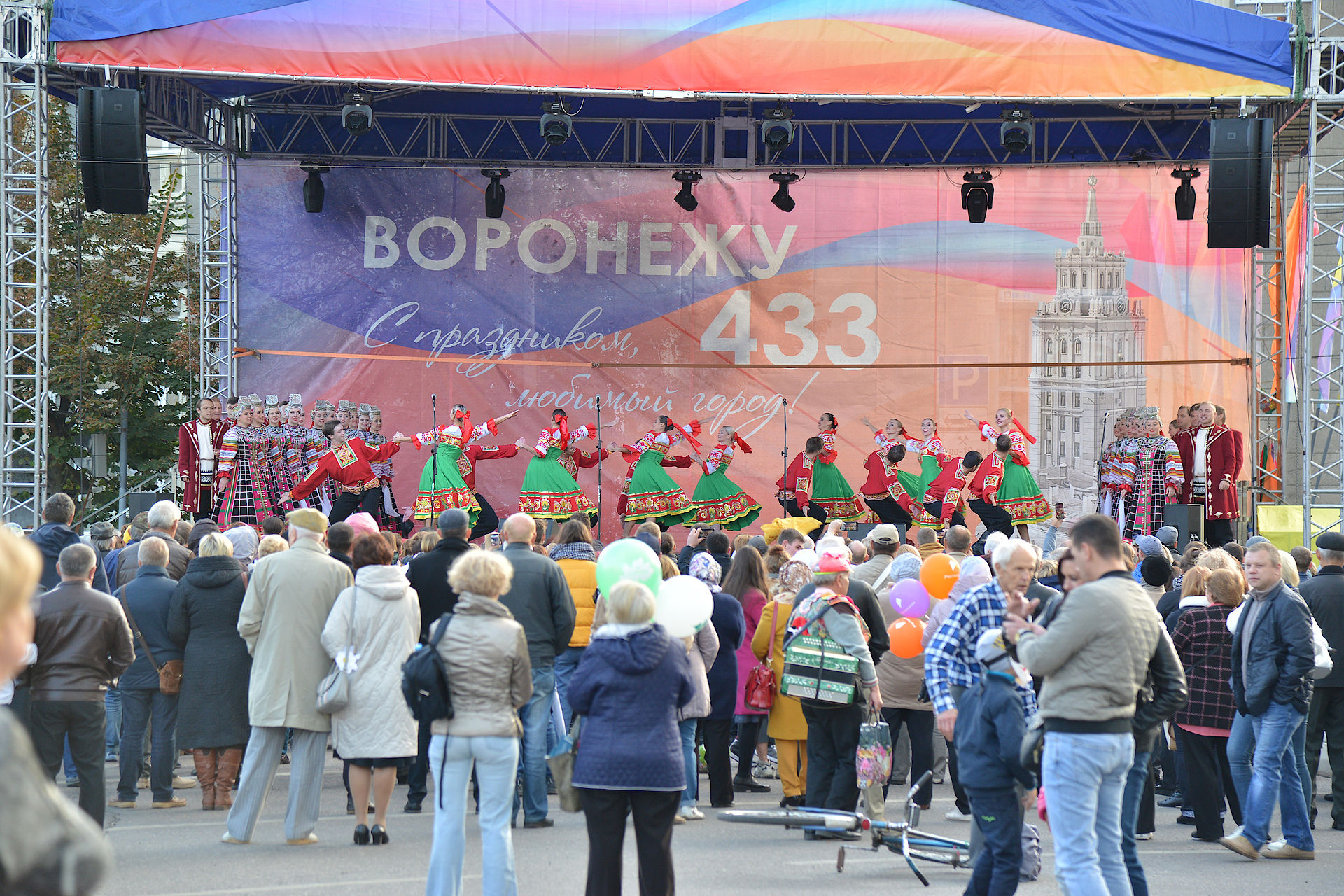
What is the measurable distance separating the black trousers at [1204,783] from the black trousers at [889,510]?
27.4ft

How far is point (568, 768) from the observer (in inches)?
195

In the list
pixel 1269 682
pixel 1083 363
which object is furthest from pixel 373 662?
pixel 1083 363

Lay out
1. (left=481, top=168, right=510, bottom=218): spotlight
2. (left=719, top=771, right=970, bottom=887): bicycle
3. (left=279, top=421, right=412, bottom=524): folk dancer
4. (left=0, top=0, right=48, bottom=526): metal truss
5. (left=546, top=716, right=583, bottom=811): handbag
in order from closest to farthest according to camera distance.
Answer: (left=546, top=716, right=583, bottom=811): handbag → (left=719, top=771, right=970, bottom=887): bicycle → (left=0, top=0, right=48, bottom=526): metal truss → (left=279, top=421, right=412, bottom=524): folk dancer → (left=481, top=168, right=510, bottom=218): spotlight

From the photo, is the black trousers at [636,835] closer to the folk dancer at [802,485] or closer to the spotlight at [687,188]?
the folk dancer at [802,485]

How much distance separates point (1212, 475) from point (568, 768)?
10677mm

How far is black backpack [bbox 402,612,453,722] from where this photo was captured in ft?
15.5

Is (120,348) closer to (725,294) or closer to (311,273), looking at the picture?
(311,273)

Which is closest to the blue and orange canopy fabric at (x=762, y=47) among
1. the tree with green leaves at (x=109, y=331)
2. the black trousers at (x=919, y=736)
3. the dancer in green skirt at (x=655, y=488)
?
the dancer in green skirt at (x=655, y=488)

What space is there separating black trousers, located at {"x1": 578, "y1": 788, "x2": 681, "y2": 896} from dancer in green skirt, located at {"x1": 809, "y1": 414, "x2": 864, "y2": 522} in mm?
10763

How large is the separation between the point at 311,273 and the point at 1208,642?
1175 centimetres

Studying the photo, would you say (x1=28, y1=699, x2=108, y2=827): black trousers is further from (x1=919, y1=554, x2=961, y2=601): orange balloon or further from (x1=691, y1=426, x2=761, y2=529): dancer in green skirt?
(x1=691, y1=426, x2=761, y2=529): dancer in green skirt

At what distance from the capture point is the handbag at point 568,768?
466 cm

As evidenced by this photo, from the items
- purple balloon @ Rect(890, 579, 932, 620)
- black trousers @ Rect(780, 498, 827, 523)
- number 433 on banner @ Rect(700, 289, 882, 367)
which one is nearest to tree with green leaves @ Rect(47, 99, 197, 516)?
number 433 on banner @ Rect(700, 289, 882, 367)

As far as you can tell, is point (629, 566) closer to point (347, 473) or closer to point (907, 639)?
point (907, 639)
